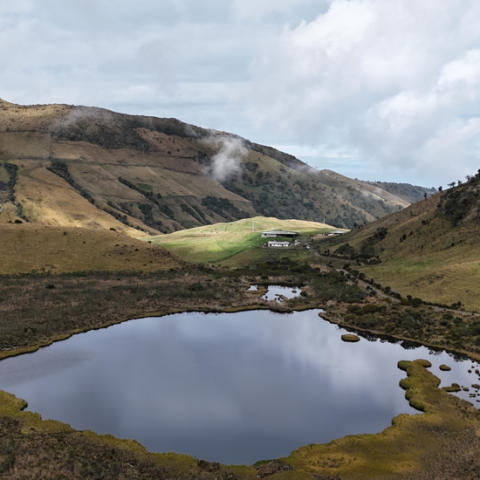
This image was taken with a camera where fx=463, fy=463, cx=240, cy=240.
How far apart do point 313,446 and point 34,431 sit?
24060 mm

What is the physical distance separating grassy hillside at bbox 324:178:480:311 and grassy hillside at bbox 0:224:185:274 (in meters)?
57.9

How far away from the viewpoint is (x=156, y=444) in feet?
130

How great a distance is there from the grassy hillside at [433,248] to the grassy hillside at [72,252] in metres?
57.9

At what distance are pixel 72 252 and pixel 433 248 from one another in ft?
312

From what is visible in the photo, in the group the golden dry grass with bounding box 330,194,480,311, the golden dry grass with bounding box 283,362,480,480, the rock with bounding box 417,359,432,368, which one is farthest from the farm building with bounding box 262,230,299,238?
the golden dry grass with bounding box 283,362,480,480

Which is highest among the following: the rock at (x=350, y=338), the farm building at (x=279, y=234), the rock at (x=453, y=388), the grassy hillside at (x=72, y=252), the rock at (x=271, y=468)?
the farm building at (x=279, y=234)

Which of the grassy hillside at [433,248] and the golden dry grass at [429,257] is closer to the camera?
the golden dry grass at [429,257]

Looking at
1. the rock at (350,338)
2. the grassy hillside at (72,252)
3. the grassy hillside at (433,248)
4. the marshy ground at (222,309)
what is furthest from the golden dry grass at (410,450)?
the grassy hillside at (72,252)

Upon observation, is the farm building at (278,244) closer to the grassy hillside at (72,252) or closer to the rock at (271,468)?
the grassy hillside at (72,252)

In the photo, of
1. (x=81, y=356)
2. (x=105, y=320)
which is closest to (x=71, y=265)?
(x=105, y=320)

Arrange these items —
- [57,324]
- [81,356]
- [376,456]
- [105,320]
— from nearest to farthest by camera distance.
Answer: [376,456]
[81,356]
[57,324]
[105,320]

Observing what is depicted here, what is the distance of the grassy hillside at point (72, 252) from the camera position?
120 m

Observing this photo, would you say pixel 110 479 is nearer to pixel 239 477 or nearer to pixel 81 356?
pixel 239 477

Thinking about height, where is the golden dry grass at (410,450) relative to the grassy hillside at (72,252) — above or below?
below
